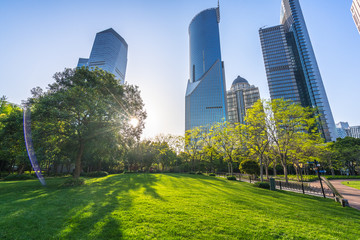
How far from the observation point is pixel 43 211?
22.4 ft

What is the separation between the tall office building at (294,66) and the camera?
96.1m

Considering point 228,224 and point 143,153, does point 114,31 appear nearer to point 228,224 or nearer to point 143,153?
point 143,153

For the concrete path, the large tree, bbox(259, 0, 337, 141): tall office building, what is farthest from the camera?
bbox(259, 0, 337, 141): tall office building

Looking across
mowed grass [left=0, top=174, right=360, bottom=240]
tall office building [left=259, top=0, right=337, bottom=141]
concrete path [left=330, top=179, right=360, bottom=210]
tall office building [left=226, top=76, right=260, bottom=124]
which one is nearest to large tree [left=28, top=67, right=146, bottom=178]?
mowed grass [left=0, top=174, right=360, bottom=240]

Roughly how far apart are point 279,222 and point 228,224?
2.57 meters

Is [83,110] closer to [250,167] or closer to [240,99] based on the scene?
[250,167]

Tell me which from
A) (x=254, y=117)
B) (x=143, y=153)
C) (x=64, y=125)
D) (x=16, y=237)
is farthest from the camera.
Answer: (x=143, y=153)

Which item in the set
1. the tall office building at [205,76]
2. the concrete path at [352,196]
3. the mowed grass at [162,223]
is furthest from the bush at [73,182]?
the tall office building at [205,76]

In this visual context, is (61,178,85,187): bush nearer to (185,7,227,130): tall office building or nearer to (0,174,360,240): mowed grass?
(0,174,360,240): mowed grass

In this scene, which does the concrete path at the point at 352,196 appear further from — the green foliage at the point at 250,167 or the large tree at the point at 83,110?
the large tree at the point at 83,110

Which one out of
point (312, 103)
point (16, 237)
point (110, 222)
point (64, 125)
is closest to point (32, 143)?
point (64, 125)

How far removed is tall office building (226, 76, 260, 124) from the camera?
128 m

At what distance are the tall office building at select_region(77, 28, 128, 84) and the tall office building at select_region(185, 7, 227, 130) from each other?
7007cm

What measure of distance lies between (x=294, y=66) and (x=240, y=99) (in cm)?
4657
